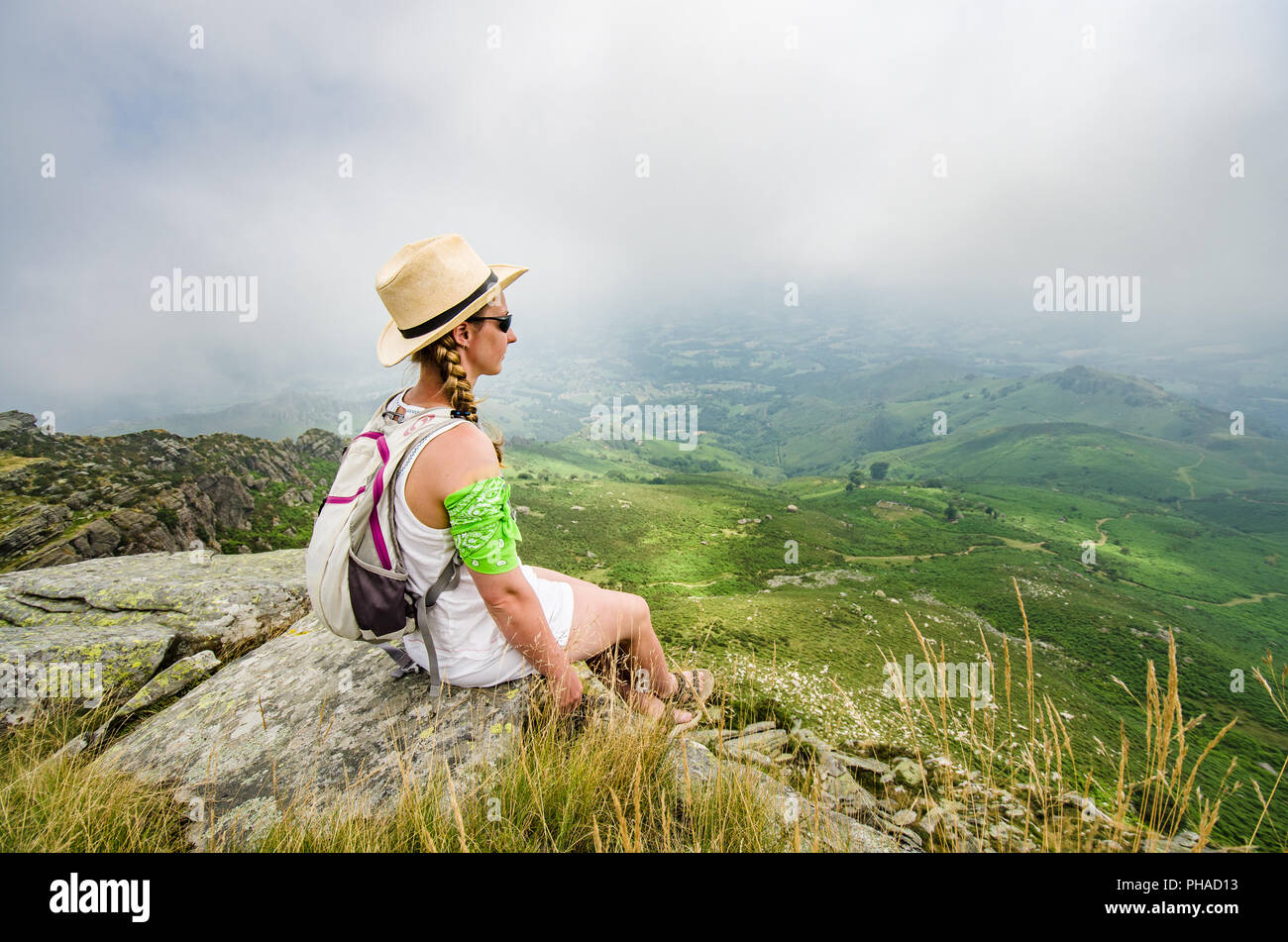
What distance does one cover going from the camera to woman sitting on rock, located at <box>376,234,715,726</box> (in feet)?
9.21

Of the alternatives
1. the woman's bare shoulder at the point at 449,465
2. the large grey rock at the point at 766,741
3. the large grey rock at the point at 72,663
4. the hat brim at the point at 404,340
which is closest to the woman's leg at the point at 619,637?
the large grey rock at the point at 766,741

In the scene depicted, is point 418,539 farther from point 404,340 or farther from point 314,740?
point 314,740

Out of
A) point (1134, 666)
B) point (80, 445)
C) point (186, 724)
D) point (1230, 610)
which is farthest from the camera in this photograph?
point (1230, 610)

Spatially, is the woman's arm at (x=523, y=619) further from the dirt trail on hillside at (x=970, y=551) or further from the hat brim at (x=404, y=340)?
the dirt trail on hillside at (x=970, y=551)

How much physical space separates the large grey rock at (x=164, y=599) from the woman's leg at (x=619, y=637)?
4394 millimetres

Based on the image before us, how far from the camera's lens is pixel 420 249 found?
10.4ft

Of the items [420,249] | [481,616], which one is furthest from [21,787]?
[420,249]

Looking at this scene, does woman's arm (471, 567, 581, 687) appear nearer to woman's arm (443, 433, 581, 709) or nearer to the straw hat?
woman's arm (443, 433, 581, 709)

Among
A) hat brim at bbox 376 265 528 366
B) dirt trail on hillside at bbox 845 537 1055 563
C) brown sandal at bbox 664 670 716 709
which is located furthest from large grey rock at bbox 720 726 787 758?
dirt trail on hillside at bbox 845 537 1055 563

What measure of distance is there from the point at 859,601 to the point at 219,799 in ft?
133

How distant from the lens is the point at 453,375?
10.2ft

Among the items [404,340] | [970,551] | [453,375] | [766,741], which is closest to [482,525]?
[453,375]

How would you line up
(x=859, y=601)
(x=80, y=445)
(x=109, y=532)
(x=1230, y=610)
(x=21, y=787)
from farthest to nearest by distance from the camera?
(x=1230, y=610) → (x=859, y=601) → (x=80, y=445) → (x=109, y=532) → (x=21, y=787)
